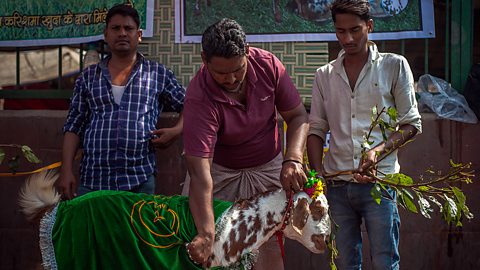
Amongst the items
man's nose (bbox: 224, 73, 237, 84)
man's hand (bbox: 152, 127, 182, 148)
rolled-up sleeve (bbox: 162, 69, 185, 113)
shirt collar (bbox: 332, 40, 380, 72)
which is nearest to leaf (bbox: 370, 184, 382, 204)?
shirt collar (bbox: 332, 40, 380, 72)

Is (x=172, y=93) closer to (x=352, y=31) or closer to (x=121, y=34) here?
(x=121, y=34)

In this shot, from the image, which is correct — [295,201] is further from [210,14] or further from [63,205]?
[210,14]

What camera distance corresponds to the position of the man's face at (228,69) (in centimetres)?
363

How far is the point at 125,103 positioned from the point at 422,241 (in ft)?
8.14

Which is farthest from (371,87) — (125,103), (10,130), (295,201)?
(10,130)

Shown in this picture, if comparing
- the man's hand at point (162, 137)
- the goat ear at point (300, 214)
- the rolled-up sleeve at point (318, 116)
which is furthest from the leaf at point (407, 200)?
the man's hand at point (162, 137)

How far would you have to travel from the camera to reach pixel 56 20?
610cm

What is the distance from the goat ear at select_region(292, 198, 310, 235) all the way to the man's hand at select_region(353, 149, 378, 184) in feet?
1.22

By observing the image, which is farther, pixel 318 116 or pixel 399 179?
pixel 318 116

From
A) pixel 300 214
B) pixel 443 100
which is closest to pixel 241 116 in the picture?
pixel 300 214

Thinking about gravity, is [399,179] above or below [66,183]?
above

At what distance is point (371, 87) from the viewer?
13.8 ft

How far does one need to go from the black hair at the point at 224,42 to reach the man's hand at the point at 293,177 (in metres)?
0.60

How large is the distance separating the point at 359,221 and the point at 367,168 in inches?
20.7
